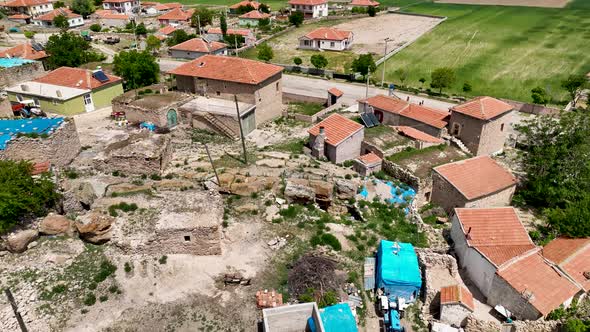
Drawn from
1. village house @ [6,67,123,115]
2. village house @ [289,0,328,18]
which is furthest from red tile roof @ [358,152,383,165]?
village house @ [289,0,328,18]

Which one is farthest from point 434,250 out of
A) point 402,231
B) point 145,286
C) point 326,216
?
point 145,286

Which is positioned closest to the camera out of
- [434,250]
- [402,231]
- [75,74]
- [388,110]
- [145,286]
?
[145,286]

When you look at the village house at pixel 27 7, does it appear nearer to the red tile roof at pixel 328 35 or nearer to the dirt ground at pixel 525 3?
the red tile roof at pixel 328 35

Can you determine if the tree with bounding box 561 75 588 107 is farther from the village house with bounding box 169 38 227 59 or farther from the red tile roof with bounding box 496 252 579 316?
the village house with bounding box 169 38 227 59

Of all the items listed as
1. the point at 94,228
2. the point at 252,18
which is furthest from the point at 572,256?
the point at 252,18

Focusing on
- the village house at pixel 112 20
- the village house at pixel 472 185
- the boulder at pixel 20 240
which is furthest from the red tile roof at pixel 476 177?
the village house at pixel 112 20

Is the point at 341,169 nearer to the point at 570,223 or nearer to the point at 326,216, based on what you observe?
the point at 326,216
